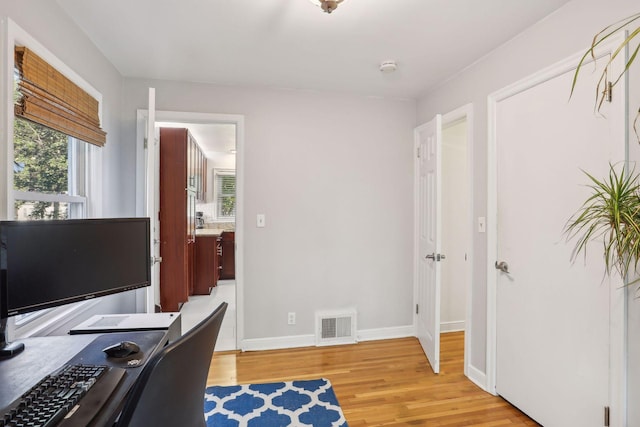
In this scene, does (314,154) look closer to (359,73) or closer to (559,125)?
(359,73)

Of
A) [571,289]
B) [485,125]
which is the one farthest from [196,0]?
[571,289]

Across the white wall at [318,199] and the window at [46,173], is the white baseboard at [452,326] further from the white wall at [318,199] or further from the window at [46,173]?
the window at [46,173]

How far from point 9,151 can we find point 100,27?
1.05 m

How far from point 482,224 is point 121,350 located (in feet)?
7.59

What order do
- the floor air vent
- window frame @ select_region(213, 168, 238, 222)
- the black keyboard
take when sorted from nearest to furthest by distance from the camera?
1. the black keyboard
2. the floor air vent
3. window frame @ select_region(213, 168, 238, 222)

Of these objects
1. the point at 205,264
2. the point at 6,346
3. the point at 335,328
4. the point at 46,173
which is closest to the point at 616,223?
the point at 335,328

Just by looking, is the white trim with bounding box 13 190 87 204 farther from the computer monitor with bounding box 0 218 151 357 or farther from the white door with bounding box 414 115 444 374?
the white door with bounding box 414 115 444 374

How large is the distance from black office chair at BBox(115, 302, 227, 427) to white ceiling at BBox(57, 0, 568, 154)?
1.72 meters

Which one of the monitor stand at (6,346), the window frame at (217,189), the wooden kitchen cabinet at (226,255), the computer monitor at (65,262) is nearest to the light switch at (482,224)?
the computer monitor at (65,262)

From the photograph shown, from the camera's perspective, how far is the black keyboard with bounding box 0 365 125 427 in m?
0.83

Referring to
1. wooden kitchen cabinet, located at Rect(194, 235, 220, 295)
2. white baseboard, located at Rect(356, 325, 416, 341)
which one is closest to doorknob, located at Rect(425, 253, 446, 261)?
white baseboard, located at Rect(356, 325, 416, 341)

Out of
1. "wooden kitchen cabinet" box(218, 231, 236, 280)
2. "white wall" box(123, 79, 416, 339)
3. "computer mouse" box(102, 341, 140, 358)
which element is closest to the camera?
"computer mouse" box(102, 341, 140, 358)

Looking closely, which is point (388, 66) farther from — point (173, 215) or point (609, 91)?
point (173, 215)

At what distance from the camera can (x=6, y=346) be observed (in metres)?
1.32
